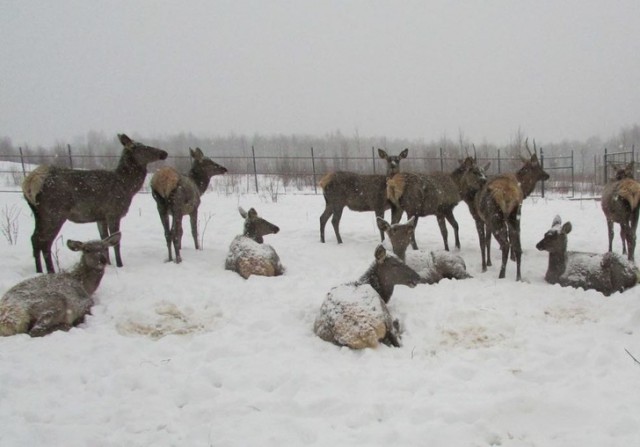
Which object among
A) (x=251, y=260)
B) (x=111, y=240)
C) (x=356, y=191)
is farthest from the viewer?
(x=356, y=191)

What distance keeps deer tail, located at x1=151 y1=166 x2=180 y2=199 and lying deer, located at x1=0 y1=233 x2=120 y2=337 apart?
8.14 feet

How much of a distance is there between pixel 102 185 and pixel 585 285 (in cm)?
771

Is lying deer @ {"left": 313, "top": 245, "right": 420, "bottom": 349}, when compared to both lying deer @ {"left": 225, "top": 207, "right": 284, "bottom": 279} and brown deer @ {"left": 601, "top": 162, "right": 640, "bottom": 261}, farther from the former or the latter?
brown deer @ {"left": 601, "top": 162, "right": 640, "bottom": 261}

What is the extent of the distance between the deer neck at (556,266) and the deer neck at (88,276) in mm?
6547

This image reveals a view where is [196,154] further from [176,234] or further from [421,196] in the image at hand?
[421,196]

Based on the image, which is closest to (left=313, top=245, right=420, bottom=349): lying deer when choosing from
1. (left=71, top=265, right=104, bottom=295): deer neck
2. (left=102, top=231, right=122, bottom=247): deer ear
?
(left=71, top=265, right=104, bottom=295): deer neck

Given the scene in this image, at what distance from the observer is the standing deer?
20.8ft

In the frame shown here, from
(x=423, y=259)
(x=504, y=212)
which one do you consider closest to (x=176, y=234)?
(x=423, y=259)

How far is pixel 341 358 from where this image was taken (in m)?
4.17

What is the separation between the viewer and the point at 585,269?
5996mm

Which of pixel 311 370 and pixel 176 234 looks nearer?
pixel 311 370

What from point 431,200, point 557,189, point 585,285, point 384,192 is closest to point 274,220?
point 384,192

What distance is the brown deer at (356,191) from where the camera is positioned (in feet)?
31.9

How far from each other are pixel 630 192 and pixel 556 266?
2.32m
